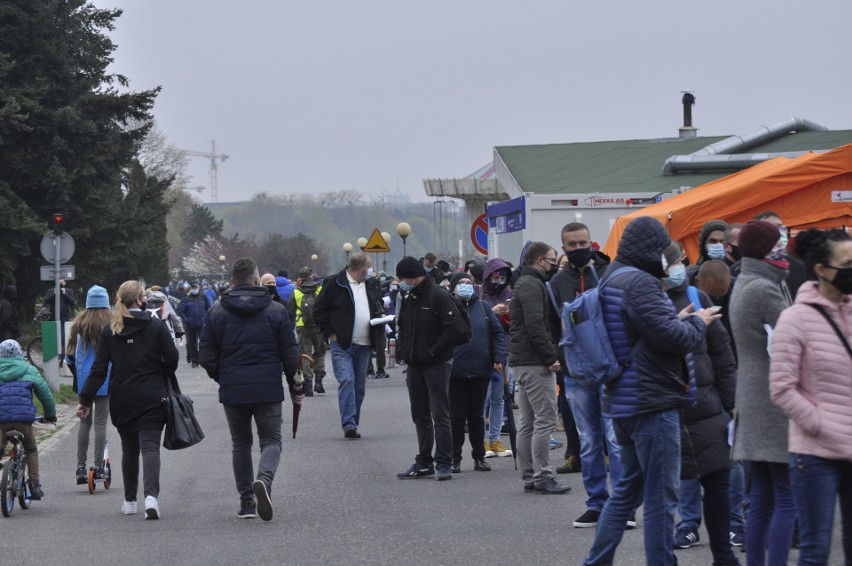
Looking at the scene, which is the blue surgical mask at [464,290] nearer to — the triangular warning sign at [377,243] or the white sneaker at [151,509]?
the white sneaker at [151,509]

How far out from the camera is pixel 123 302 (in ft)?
32.7

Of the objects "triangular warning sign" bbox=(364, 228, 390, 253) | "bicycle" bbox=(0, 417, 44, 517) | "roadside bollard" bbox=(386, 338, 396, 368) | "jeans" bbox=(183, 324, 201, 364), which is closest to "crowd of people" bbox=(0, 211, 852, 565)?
"bicycle" bbox=(0, 417, 44, 517)

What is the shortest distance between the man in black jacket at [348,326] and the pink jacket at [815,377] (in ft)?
29.8

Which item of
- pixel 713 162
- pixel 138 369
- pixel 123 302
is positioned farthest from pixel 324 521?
pixel 713 162

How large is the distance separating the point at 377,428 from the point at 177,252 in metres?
108

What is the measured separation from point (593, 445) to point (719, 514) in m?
2.08

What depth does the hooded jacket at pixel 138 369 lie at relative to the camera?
985 cm

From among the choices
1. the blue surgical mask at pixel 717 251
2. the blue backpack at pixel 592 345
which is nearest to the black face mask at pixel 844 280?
the blue backpack at pixel 592 345

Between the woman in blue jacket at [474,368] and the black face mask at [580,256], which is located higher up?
→ the black face mask at [580,256]

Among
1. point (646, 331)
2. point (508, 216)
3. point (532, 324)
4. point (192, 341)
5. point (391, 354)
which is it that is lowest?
point (391, 354)

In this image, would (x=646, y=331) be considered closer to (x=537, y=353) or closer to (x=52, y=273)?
(x=537, y=353)

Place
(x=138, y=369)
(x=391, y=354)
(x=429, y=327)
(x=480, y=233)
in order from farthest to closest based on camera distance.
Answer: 1. (x=391, y=354)
2. (x=480, y=233)
3. (x=429, y=327)
4. (x=138, y=369)

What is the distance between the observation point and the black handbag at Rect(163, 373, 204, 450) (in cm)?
989

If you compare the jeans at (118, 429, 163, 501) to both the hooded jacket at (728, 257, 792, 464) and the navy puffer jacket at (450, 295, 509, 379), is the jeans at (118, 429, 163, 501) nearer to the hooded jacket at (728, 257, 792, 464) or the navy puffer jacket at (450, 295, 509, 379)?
the navy puffer jacket at (450, 295, 509, 379)
